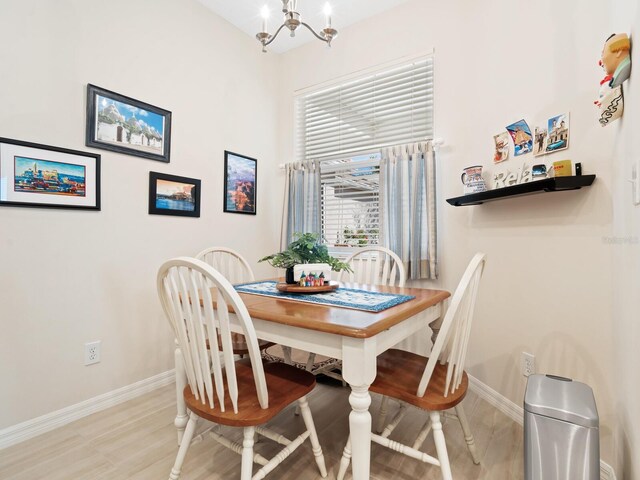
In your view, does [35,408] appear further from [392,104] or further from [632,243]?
[392,104]

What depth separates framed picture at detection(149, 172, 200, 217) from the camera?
230cm

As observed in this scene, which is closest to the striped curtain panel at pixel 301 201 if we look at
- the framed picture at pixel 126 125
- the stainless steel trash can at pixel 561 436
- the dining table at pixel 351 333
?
the framed picture at pixel 126 125

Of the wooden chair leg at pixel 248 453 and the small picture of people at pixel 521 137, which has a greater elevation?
the small picture of people at pixel 521 137

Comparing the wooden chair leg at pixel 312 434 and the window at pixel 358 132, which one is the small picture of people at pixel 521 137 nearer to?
the window at pixel 358 132

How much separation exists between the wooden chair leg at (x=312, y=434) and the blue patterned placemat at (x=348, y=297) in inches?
16.9

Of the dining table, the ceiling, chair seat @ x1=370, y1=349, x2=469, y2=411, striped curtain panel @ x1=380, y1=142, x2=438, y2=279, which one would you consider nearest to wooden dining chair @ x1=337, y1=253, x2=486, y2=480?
chair seat @ x1=370, y1=349, x2=469, y2=411

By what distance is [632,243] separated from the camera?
1.10m

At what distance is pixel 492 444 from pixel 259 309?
4.57 feet

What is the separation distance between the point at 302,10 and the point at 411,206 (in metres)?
1.92

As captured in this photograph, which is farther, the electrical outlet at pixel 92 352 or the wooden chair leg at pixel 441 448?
the electrical outlet at pixel 92 352

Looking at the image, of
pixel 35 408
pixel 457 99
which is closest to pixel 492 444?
pixel 457 99

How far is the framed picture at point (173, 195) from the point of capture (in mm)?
2299

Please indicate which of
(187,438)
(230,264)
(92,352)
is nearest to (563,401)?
(187,438)

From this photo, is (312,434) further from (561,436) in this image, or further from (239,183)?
(239,183)
